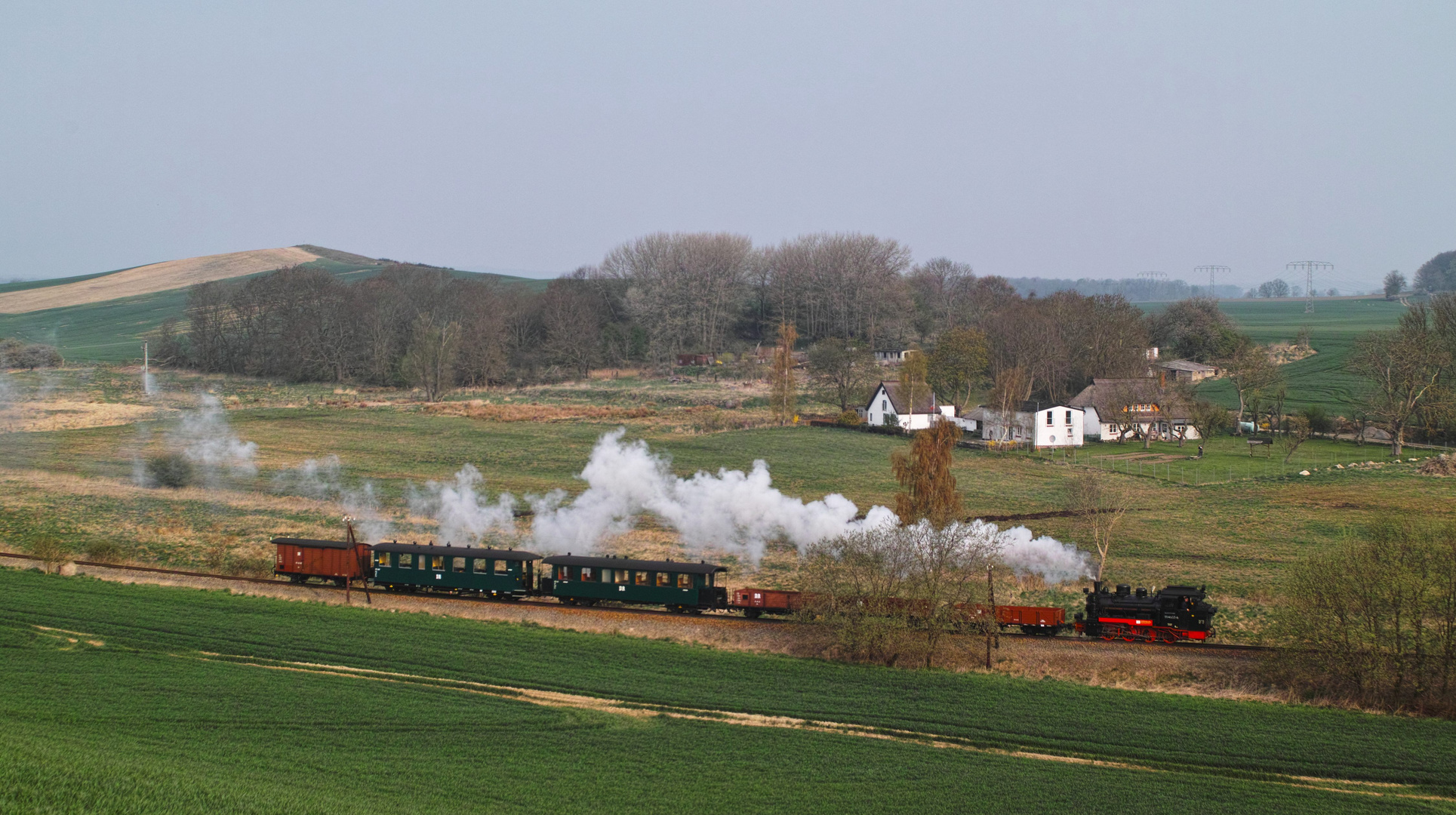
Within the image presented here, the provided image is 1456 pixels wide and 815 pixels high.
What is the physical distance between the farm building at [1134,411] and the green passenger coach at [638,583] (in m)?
53.9

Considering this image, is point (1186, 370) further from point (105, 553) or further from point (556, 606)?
point (105, 553)

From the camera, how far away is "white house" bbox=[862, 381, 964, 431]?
8138 centimetres

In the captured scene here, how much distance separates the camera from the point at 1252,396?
261ft

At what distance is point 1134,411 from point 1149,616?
52.1 m

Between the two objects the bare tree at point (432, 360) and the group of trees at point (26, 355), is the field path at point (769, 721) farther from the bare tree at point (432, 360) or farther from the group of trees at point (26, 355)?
the bare tree at point (432, 360)

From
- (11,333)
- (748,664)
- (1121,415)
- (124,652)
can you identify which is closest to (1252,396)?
(1121,415)

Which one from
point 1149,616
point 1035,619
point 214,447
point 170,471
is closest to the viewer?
point 1149,616

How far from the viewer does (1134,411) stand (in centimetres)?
7762

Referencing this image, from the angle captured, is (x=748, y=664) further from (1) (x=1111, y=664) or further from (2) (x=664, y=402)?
(2) (x=664, y=402)

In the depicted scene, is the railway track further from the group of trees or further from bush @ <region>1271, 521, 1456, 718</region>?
the group of trees

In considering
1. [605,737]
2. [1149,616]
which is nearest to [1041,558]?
[1149,616]

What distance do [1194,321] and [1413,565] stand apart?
100m

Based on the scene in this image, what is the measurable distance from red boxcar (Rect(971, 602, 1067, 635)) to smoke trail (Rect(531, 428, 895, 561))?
605cm

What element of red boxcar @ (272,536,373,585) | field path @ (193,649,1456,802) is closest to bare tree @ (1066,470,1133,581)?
field path @ (193,649,1456,802)
